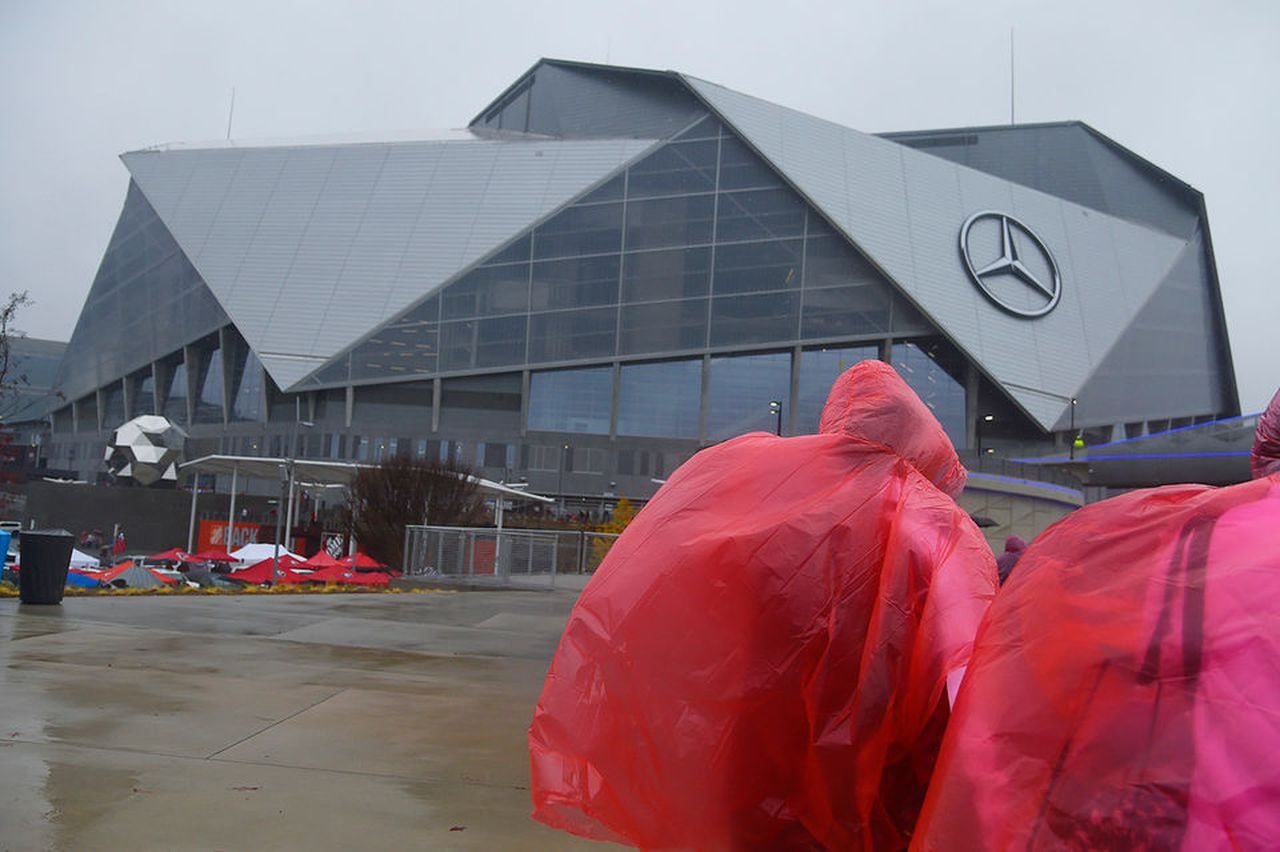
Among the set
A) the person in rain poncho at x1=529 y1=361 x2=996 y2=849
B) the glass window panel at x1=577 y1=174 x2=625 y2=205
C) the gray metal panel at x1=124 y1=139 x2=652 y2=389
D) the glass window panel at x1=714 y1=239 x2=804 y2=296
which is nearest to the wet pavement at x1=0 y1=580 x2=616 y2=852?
the person in rain poncho at x1=529 y1=361 x2=996 y2=849

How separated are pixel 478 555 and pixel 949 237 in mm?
43510

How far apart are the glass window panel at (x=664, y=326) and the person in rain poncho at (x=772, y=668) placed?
174ft

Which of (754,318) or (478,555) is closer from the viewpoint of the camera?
(478,555)

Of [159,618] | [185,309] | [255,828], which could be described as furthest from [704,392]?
[255,828]

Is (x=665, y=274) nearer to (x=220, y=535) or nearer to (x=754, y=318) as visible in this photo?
(x=754, y=318)

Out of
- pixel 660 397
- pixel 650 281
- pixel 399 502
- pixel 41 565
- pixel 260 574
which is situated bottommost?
pixel 260 574

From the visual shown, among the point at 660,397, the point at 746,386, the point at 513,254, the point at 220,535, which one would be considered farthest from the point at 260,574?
the point at 746,386

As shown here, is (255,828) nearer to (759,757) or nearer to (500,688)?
(759,757)

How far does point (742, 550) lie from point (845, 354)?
2186 inches

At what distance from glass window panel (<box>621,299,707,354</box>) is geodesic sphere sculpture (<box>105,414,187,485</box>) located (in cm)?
2205

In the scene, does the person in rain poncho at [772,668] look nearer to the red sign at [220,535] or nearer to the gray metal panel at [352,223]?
the red sign at [220,535]

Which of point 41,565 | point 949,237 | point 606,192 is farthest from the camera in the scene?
point 949,237

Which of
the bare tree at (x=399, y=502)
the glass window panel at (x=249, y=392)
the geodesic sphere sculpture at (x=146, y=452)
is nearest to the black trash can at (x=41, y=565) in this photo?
the bare tree at (x=399, y=502)

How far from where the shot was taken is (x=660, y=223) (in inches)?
2178
